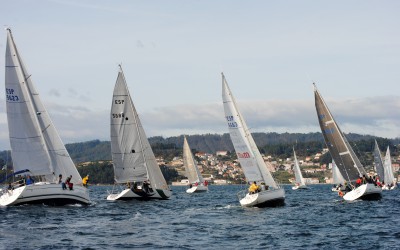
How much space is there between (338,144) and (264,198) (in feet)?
44.2

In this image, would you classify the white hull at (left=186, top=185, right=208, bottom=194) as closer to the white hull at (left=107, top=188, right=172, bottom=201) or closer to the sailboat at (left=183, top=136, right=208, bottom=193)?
the sailboat at (left=183, top=136, right=208, bottom=193)

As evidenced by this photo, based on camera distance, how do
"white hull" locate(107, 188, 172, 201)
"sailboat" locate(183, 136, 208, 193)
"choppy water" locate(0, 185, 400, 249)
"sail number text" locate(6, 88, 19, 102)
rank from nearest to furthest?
"choppy water" locate(0, 185, 400, 249) → "sail number text" locate(6, 88, 19, 102) → "white hull" locate(107, 188, 172, 201) → "sailboat" locate(183, 136, 208, 193)

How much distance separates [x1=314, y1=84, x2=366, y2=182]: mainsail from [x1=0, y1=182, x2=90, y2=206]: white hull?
23842mm

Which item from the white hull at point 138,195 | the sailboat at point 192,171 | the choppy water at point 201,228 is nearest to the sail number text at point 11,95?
the choppy water at point 201,228

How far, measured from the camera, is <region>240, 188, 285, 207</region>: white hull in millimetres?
51719

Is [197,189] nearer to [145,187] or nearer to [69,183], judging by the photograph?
[145,187]

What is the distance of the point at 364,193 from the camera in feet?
187

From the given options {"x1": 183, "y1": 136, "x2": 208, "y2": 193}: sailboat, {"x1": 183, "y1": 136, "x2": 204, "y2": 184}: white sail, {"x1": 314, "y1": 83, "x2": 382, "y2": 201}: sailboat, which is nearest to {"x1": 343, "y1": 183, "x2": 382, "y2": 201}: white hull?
{"x1": 314, "y1": 83, "x2": 382, "y2": 201}: sailboat

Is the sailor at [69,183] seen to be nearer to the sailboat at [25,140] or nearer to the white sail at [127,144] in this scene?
the sailboat at [25,140]

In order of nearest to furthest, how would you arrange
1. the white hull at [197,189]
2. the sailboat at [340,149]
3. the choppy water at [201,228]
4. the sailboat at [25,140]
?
the choppy water at [201,228], the sailboat at [25,140], the sailboat at [340,149], the white hull at [197,189]

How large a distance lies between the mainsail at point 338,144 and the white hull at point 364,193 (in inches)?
93.8

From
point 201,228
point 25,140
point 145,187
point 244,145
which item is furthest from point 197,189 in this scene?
point 201,228

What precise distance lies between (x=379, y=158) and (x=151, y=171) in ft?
196

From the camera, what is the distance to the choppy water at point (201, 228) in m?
32.4
